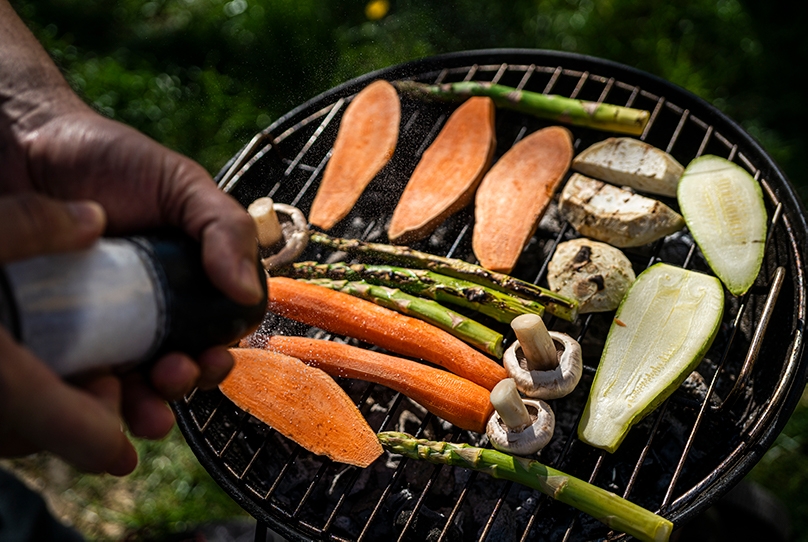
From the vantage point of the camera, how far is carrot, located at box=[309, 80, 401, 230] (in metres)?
4.26

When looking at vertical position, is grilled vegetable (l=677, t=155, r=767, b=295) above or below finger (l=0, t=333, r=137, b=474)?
above

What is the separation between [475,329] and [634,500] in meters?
1.15

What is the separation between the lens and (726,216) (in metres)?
3.65

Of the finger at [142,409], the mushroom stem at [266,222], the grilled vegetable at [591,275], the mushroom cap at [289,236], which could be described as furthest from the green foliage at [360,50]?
the finger at [142,409]

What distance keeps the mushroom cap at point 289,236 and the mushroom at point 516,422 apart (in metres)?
1.59

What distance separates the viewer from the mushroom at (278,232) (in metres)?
3.86

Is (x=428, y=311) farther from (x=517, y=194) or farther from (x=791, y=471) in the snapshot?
(x=791, y=471)

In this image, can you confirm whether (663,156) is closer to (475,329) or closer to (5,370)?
(475,329)

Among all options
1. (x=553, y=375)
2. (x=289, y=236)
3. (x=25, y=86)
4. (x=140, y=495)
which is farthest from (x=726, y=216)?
(x=140, y=495)

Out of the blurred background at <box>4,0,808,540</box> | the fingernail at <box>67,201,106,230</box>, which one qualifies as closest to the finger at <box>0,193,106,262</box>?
the fingernail at <box>67,201,106,230</box>

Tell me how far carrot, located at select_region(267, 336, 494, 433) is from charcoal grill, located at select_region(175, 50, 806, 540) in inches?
5.3

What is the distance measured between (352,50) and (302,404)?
4051 mm

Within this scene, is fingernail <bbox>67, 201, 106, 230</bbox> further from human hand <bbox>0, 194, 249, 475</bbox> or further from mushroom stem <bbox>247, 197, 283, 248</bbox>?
mushroom stem <bbox>247, 197, 283, 248</bbox>

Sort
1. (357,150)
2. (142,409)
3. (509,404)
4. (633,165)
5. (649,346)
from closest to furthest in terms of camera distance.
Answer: (142,409), (509,404), (649,346), (633,165), (357,150)
